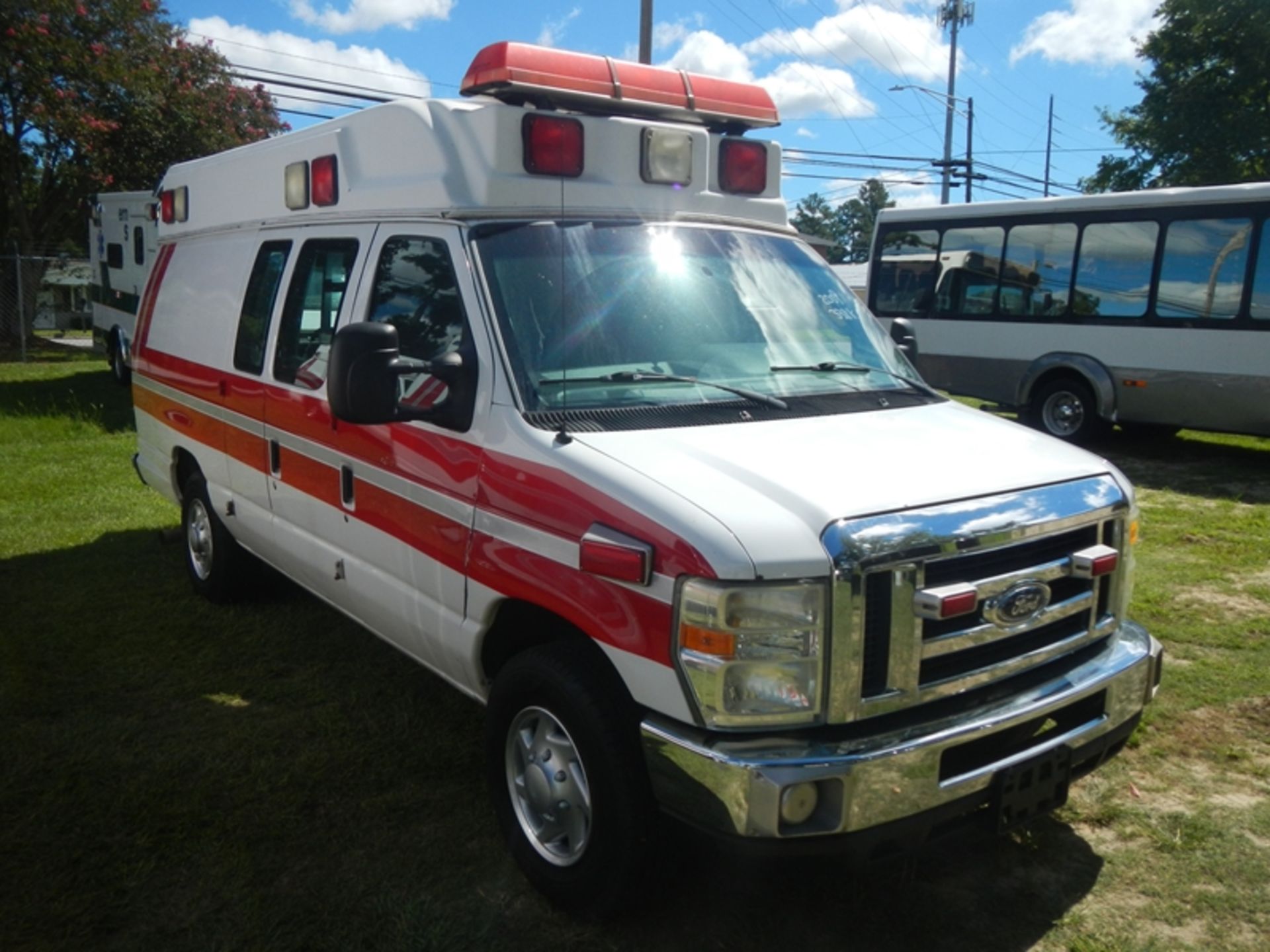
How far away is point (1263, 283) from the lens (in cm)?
1077

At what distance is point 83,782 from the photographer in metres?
4.09

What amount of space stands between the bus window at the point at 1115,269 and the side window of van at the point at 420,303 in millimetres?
10159

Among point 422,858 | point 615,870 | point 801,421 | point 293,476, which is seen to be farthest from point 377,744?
point 801,421

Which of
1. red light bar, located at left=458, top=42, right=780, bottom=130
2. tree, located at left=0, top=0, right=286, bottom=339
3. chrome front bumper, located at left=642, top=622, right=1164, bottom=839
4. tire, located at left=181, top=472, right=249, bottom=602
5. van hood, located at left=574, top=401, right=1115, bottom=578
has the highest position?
tree, located at left=0, top=0, right=286, bottom=339

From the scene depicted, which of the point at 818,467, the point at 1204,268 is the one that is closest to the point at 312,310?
the point at 818,467

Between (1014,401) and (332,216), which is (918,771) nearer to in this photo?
(332,216)

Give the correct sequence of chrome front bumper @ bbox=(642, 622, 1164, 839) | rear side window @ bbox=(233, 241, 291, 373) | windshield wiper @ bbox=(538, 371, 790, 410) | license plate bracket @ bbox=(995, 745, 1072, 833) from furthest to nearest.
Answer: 1. rear side window @ bbox=(233, 241, 291, 373)
2. windshield wiper @ bbox=(538, 371, 790, 410)
3. license plate bracket @ bbox=(995, 745, 1072, 833)
4. chrome front bumper @ bbox=(642, 622, 1164, 839)

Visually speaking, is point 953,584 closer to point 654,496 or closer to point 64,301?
point 654,496

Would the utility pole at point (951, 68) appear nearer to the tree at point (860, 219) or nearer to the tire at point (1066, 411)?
the tire at point (1066, 411)

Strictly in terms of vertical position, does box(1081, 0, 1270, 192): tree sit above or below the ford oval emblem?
above

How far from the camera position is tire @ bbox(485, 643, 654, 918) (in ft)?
9.79

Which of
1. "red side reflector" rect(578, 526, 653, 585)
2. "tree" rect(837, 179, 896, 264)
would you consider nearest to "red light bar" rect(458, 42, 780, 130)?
"red side reflector" rect(578, 526, 653, 585)

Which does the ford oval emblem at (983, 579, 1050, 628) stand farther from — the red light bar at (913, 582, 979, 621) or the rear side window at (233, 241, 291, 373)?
the rear side window at (233, 241, 291, 373)

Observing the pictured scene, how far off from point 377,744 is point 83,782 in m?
1.09
